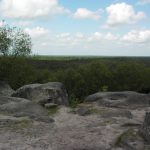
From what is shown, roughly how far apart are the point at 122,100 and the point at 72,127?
515 cm

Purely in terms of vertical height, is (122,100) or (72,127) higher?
(122,100)

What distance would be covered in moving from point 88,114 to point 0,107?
11.0ft

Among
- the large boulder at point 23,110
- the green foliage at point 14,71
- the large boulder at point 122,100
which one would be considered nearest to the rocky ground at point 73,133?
the large boulder at point 23,110

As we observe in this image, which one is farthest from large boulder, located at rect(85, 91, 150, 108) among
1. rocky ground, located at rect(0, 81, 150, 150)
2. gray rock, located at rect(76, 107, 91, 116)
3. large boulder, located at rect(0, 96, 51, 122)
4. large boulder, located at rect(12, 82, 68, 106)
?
large boulder, located at rect(0, 96, 51, 122)

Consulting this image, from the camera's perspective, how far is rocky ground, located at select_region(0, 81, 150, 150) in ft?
28.8

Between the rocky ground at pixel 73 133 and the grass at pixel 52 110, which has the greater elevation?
the rocky ground at pixel 73 133

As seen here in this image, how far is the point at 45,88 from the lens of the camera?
16.4 meters

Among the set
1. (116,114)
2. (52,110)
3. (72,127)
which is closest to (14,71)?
(52,110)

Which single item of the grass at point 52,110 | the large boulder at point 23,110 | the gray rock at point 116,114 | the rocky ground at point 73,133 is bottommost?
the grass at point 52,110

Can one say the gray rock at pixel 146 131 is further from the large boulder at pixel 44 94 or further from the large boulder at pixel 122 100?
the large boulder at pixel 44 94

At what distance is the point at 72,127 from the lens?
10.8 metres

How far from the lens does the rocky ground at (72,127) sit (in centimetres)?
877

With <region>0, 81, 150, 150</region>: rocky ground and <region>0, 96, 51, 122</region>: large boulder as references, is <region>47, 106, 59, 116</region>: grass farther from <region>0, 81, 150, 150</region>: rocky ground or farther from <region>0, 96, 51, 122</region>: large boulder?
<region>0, 96, 51, 122</region>: large boulder

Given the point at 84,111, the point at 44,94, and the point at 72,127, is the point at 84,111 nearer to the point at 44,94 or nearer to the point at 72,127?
the point at 72,127
